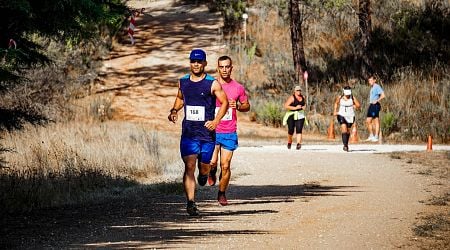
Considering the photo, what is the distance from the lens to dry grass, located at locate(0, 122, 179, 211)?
1370 centimetres

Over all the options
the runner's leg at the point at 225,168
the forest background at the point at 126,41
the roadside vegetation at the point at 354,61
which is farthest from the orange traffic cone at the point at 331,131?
the runner's leg at the point at 225,168

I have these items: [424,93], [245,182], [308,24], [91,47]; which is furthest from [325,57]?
[245,182]

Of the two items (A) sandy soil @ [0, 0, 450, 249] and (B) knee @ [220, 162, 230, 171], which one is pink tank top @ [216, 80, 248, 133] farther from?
(A) sandy soil @ [0, 0, 450, 249]

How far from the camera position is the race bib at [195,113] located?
37.9 feet

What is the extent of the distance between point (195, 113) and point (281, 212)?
189 cm

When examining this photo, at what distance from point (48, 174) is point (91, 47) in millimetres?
22978

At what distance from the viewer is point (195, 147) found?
1165 cm

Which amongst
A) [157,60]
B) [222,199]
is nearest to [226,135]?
[222,199]

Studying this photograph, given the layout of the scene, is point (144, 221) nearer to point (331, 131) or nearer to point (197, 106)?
point (197, 106)

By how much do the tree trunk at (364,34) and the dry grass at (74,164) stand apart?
10440 millimetres

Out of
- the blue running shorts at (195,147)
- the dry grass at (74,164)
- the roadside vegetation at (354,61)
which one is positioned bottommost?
the dry grass at (74,164)

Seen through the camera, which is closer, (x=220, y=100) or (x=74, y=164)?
(x=220, y=100)

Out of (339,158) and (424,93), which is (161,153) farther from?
(424,93)

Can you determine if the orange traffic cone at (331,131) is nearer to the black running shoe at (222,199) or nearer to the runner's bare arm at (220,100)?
the black running shoe at (222,199)
